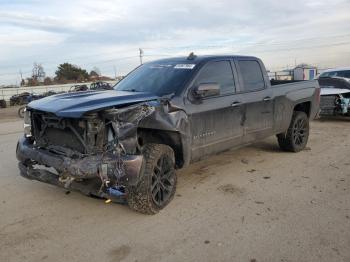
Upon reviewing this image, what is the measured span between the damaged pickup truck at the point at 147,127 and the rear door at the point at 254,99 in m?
0.02

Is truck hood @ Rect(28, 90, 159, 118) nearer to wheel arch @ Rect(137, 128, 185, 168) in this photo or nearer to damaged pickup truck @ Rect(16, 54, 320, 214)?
damaged pickup truck @ Rect(16, 54, 320, 214)

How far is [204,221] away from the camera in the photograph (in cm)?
448

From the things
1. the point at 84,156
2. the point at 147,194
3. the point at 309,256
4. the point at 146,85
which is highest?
the point at 146,85

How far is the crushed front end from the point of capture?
4250mm

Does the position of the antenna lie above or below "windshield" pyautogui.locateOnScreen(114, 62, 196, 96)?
above

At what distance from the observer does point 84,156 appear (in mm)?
4359

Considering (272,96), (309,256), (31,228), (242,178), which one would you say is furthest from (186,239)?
(272,96)

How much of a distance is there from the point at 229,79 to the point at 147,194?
2502mm

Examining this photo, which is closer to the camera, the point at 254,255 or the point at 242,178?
the point at 254,255

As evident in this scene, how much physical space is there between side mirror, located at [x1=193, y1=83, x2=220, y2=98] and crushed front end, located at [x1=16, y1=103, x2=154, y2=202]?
92 centimetres

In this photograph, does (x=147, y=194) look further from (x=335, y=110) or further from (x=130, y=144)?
(x=335, y=110)

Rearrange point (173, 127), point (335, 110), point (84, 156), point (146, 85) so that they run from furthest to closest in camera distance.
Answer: point (335, 110), point (146, 85), point (173, 127), point (84, 156)

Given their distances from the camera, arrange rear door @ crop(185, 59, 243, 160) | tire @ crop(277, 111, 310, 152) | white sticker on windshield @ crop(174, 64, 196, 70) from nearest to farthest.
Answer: rear door @ crop(185, 59, 243, 160) → white sticker on windshield @ crop(174, 64, 196, 70) → tire @ crop(277, 111, 310, 152)

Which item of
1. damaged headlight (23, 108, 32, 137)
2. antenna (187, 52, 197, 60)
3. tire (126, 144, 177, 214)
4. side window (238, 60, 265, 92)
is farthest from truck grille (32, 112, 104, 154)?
side window (238, 60, 265, 92)
